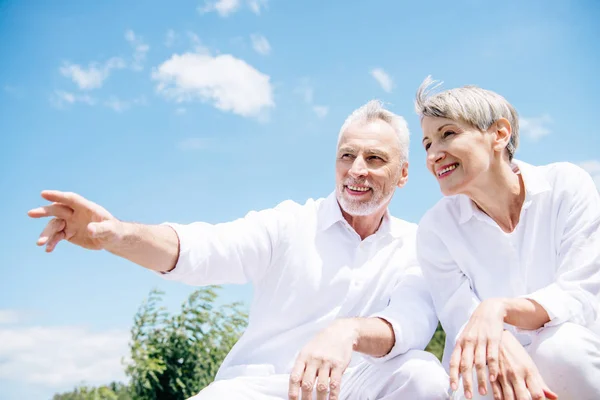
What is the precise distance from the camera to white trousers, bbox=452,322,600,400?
2510mm

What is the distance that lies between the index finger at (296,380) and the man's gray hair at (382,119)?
6.22 ft

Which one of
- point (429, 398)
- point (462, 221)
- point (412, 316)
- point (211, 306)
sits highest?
point (211, 306)

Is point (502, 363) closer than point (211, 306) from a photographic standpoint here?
Yes

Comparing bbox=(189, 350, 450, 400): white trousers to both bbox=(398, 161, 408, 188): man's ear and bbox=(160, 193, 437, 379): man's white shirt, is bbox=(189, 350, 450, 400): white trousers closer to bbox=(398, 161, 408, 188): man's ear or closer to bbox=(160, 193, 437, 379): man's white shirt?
bbox=(160, 193, 437, 379): man's white shirt

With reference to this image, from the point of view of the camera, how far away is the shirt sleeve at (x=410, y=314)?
10.2 ft

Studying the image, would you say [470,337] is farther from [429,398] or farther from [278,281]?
[278,281]

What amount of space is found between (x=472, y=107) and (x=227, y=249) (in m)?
1.62

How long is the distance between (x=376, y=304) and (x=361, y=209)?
2.08 ft

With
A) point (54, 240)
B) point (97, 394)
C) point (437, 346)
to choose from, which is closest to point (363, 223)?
point (54, 240)

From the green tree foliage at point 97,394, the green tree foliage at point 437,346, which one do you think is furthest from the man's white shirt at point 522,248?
the green tree foliage at point 437,346

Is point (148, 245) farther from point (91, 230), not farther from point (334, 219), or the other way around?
point (334, 219)

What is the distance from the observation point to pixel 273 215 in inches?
147

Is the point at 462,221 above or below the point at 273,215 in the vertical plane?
below

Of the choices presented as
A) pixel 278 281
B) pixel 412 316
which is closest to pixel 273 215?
pixel 278 281
